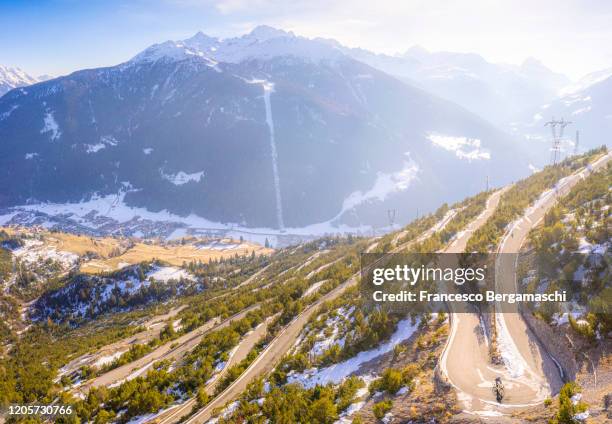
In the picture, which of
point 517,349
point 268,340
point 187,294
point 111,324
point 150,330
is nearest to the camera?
point 517,349

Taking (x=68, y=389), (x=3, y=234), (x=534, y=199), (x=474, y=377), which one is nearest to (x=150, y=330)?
(x=68, y=389)

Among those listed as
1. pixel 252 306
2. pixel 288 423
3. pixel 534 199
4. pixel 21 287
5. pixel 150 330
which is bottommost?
pixel 21 287

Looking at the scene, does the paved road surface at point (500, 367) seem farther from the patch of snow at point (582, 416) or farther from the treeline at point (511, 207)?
the treeline at point (511, 207)

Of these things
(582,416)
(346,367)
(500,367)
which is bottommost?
(346,367)

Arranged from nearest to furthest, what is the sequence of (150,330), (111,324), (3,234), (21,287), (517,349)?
(517,349) < (150,330) < (111,324) < (21,287) < (3,234)

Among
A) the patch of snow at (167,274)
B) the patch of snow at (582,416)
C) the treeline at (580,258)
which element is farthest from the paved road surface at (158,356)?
the patch of snow at (167,274)

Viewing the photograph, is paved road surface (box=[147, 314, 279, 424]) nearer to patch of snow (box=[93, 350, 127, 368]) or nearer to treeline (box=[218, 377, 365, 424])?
treeline (box=[218, 377, 365, 424])

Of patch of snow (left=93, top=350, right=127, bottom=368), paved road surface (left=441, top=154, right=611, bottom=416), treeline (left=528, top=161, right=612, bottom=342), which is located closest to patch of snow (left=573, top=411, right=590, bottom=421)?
paved road surface (left=441, top=154, right=611, bottom=416)

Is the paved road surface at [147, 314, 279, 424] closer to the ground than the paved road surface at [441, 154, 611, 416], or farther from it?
closer to the ground

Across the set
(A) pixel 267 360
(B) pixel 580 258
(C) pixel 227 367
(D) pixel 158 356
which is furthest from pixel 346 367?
(D) pixel 158 356

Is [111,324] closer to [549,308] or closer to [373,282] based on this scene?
[373,282]

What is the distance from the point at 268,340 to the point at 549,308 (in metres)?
27.1

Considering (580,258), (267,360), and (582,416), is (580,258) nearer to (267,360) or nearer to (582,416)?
(582,416)

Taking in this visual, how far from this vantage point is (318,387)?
26219 mm
